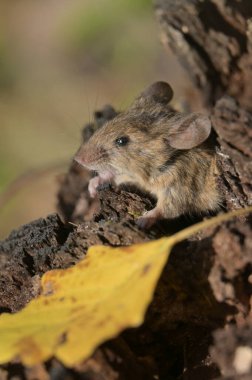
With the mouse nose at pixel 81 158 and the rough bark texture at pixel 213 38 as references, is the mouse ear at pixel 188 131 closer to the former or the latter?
the mouse nose at pixel 81 158

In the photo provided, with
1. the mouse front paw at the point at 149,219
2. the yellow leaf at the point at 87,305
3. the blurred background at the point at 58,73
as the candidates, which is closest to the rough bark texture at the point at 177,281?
the mouse front paw at the point at 149,219

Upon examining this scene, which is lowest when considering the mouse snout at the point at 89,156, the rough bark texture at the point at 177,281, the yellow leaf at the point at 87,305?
the rough bark texture at the point at 177,281

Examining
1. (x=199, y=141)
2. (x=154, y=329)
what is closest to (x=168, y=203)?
(x=199, y=141)

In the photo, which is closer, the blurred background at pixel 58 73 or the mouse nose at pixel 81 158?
the mouse nose at pixel 81 158

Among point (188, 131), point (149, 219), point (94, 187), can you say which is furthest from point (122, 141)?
point (149, 219)

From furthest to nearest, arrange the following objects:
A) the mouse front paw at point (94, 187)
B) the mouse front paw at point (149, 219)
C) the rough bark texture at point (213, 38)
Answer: the rough bark texture at point (213, 38) < the mouse front paw at point (94, 187) < the mouse front paw at point (149, 219)

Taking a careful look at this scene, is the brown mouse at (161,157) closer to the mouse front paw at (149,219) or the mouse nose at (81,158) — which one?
the mouse nose at (81,158)

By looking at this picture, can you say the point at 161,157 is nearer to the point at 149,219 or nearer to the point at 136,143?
the point at 136,143

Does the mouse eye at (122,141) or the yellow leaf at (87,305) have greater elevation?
the yellow leaf at (87,305)

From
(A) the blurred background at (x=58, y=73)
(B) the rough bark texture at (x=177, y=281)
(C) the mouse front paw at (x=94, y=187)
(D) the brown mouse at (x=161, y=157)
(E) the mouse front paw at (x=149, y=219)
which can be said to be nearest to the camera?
(B) the rough bark texture at (x=177, y=281)
